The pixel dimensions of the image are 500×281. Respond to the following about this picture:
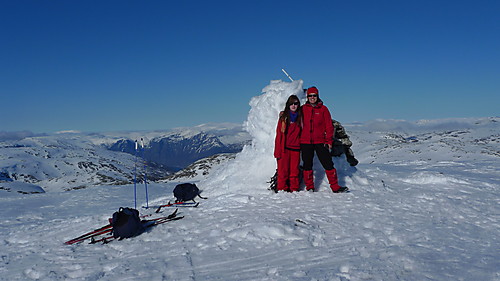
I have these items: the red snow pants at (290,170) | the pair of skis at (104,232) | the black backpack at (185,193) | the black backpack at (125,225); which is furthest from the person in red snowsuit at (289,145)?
the black backpack at (125,225)

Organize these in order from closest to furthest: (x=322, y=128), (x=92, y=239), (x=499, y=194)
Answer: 1. (x=92, y=239)
2. (x=322, y=128)
3. (x=499, y=194)

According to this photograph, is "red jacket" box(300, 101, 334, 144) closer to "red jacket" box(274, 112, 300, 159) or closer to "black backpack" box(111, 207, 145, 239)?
"red jacket" box(274, 112, 300, 159)

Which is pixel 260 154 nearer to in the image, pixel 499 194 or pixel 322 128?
pixel 322 128

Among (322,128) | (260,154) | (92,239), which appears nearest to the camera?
(92,239)

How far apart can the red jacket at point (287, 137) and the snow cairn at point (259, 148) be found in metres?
1.64

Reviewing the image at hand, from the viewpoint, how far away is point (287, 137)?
9.05 m

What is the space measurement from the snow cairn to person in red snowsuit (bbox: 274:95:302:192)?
105 cm

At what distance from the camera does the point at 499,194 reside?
32.6 ft

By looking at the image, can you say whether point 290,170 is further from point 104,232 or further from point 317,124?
point 104,232

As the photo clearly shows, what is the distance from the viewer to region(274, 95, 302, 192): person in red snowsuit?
8961 millimetres

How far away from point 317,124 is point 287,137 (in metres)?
0.99

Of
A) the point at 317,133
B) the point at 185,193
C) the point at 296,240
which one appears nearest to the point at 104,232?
the point at 185,193

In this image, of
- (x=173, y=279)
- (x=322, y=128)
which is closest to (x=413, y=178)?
(x=322, y=128)

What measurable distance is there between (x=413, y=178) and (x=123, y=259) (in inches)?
442
